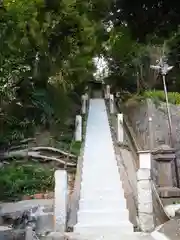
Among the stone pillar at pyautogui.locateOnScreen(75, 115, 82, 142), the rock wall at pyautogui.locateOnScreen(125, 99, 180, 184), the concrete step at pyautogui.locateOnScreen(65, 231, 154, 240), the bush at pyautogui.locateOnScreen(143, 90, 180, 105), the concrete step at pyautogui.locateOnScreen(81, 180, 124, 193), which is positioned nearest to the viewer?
the concrete step at pyautogui.locateOnScreen(65, 231, 154, 240)

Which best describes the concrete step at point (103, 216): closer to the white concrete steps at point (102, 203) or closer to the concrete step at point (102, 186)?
the white concrete steps at point (102, 203)

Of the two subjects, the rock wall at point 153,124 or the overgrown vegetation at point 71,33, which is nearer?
the overgrown vegetation at point 71,33

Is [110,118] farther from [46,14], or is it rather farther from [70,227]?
[46,14]

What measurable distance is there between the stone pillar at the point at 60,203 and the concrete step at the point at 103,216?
1.38 feet

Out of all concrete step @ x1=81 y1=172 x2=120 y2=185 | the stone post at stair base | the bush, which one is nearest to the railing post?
concrete step @ x1=81 y1=172 x2=120 y2=185

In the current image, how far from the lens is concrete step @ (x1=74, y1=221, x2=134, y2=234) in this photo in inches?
235

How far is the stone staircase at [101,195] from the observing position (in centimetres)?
618

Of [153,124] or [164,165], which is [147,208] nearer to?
[164,165]

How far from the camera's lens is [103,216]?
655 cm

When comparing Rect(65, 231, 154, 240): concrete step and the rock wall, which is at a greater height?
the rock wall

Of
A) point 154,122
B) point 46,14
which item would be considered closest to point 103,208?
point 46,14

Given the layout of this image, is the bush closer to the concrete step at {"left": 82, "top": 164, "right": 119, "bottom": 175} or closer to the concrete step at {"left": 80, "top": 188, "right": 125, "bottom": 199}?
the concrete step at {"left": 82, "top": 164, "right": 119, "bottom": 175}

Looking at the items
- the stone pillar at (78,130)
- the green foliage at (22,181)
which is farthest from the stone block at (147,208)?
the stone pillar at (78,130)

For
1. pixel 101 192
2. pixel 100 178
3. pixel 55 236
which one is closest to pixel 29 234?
pixel 55 236
